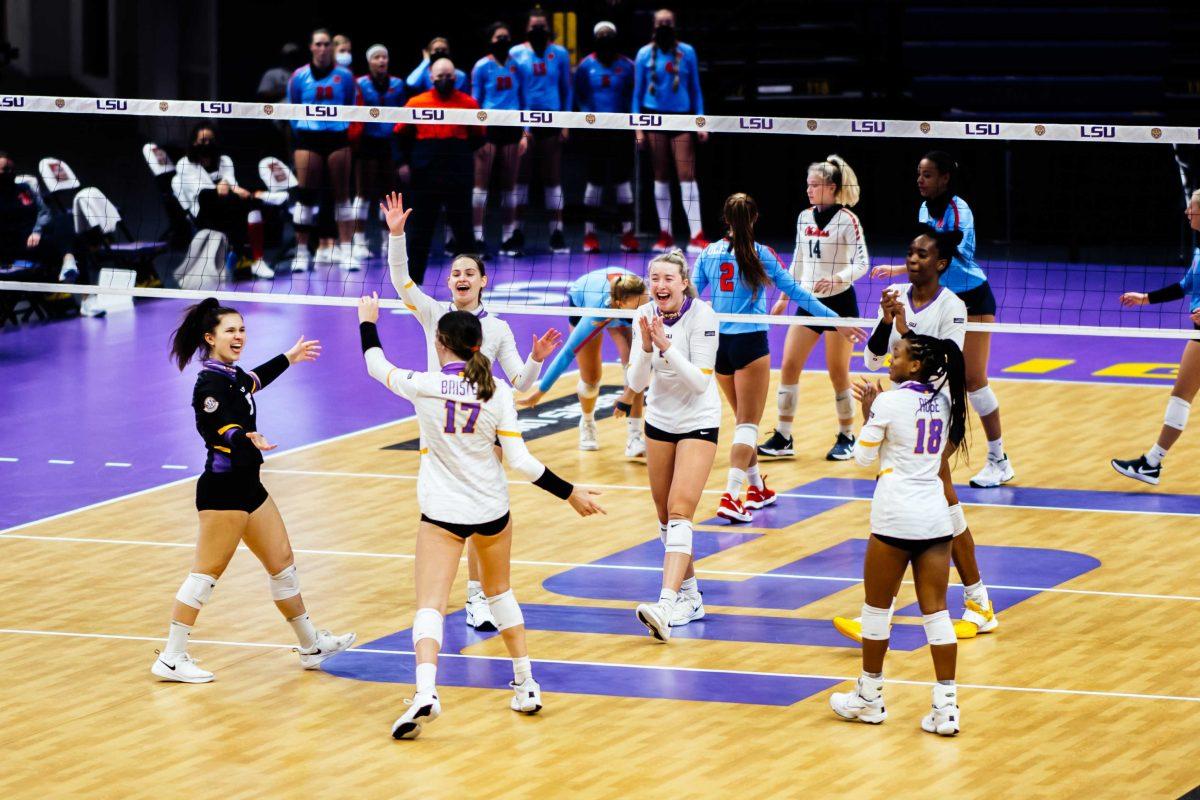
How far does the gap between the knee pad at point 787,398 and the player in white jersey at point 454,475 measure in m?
5.36

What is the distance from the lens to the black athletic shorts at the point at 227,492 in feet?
29.0

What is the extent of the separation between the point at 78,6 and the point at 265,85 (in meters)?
2.70

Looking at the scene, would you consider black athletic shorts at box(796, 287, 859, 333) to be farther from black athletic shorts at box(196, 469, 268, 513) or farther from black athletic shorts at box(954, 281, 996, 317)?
black athletic shorts at box(196, 469, 268, 513)

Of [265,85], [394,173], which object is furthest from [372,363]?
[265,85]

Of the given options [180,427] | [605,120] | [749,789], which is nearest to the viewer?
[749,789]

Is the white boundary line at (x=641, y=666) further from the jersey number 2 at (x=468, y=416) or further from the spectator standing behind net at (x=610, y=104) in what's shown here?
the spectator standing behind net at (x=610, y=104)

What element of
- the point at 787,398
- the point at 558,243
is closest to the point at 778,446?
the point at 787,398

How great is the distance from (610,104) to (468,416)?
1487 cm

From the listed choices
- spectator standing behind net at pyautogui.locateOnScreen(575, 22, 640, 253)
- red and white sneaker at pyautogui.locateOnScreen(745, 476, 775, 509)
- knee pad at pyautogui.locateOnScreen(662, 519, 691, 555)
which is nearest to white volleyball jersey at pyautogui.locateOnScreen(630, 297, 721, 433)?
knee pad at pyautogui.locateOnScreen(662, 519, 691, 555)

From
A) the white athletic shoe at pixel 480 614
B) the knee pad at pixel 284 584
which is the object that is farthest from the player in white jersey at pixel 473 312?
the knee pad at pixel 284 584

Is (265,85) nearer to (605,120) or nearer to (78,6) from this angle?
(78,6)

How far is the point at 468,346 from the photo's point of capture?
8172 mm

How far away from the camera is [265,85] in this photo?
941 inches

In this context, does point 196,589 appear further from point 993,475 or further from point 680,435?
point 993,475
